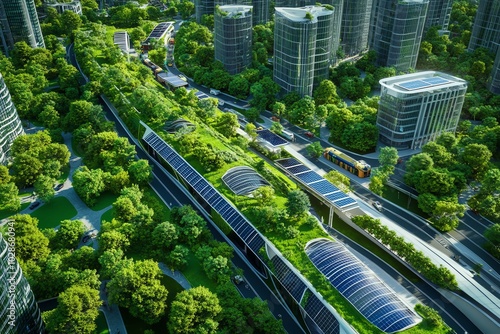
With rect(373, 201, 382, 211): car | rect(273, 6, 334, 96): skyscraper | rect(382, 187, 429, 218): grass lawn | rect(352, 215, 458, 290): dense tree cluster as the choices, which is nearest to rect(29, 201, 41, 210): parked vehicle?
rect(352, 215, 458, 290): dense tree cluster

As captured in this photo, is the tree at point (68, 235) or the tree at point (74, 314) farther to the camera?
the tree at point (68, 235)

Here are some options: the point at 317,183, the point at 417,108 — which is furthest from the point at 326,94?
the point at 317,183

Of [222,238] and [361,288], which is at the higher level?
[361,288]

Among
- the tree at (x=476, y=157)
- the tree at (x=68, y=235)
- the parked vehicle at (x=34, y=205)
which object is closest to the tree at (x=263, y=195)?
the tree at (x=68, y=235)

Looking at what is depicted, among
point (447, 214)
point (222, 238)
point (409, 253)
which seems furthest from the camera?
point (447, 214)

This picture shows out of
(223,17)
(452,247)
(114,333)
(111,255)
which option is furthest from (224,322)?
(223,17)

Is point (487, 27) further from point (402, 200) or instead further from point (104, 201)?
point (104, 201)

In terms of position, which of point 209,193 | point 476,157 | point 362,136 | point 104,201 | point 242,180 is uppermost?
point 476,157

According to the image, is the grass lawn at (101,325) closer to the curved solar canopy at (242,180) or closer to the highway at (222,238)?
the highway at (222,238)
